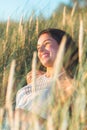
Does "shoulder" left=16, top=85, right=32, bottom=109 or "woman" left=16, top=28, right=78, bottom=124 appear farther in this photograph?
"shoulder" left=16, top=85, right=32, bottom=109

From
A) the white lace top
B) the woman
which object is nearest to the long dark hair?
the woman

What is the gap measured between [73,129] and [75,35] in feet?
6.90

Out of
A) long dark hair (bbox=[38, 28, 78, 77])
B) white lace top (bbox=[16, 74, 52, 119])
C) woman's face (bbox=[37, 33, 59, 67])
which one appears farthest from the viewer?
woman's face (bbox=[37, 33, 59, 67])

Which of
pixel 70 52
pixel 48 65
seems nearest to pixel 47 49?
pixel 48 65

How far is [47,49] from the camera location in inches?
111

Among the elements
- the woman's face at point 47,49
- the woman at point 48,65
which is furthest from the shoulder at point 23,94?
the woman's face at point 47,49

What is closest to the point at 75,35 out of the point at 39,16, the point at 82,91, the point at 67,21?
the point at 67,21

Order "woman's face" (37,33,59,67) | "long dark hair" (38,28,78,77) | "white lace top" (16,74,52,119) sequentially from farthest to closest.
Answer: "woman's face" (37,33,59,67), "long dark hair" (38,28,78,77), "white lace top" (16,74,52,119)

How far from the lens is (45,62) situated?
2777 mm

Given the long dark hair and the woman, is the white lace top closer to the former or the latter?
the woman

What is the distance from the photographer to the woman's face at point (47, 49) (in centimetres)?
277

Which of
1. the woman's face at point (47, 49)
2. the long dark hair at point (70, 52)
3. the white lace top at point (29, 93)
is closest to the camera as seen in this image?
the white lace top at point (29, 93)

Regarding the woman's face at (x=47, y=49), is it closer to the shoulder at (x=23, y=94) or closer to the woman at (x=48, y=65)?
the woman at (x=48, y=65)

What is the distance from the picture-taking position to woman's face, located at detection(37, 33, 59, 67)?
277 cm
